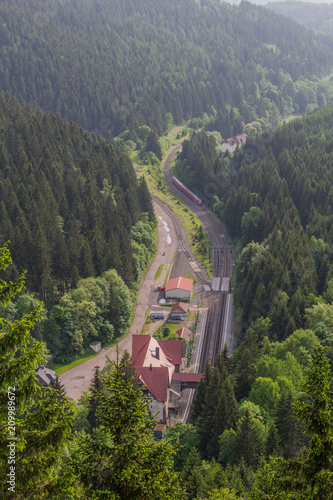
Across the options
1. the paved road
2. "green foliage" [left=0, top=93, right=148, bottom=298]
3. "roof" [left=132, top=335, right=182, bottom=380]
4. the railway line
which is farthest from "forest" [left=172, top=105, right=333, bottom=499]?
"green foliage" [left=0, top=93, right=148, bottom=298]

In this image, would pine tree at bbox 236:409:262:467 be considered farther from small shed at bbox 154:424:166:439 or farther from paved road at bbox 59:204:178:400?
paved road at bbox 59:204:178:400

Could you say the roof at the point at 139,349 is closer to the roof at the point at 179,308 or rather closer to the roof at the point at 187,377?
the roof at the point at 187,377

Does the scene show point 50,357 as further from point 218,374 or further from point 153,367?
point 218,374

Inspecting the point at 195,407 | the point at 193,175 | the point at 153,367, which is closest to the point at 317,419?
the point at 195,407

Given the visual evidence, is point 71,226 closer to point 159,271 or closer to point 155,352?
point 159,271

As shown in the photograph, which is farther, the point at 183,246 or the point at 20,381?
the point at 183,246

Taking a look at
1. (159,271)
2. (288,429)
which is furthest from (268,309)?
(288,429)
